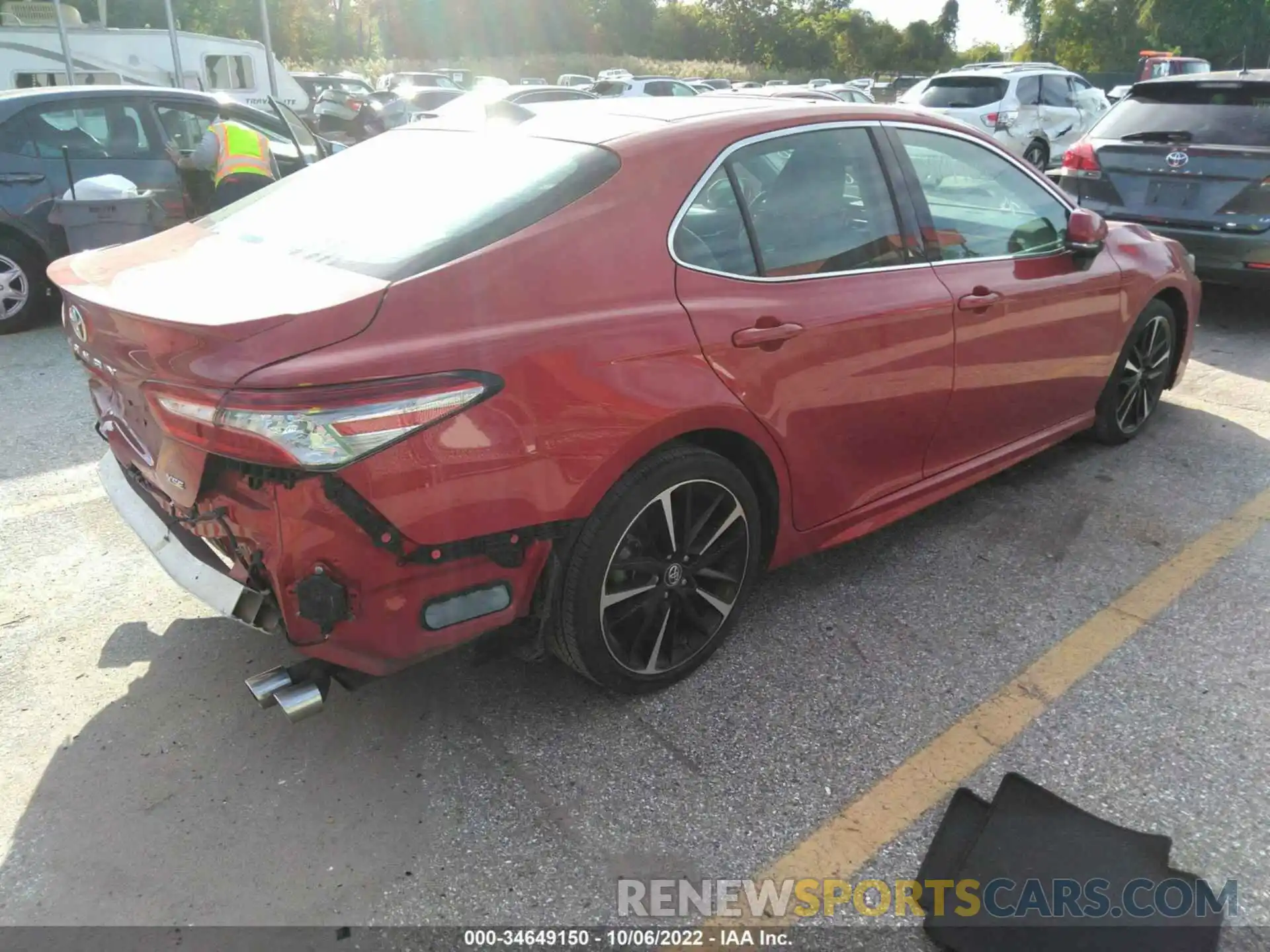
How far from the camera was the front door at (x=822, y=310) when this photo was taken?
2734 millimetres

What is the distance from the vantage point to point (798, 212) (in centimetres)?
301

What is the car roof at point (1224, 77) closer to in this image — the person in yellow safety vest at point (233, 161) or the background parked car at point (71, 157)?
the person in yellow safety vest at point (233, 161)

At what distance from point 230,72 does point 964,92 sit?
516 inches

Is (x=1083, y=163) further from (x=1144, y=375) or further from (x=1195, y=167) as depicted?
(x=1144, y=375)

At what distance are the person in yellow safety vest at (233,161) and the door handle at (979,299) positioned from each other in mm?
5063

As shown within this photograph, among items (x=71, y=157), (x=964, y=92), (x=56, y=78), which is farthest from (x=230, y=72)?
(x=964, y=92)

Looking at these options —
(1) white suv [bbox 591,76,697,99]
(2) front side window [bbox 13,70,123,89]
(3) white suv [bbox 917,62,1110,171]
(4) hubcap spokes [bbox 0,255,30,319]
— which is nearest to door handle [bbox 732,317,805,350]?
(4) hubcap spokes [bbox 0,255,30,319]

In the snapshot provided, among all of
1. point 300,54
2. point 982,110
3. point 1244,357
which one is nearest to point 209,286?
point 1244,357

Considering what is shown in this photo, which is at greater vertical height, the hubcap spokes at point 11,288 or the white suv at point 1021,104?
the white suv at point 1021,104

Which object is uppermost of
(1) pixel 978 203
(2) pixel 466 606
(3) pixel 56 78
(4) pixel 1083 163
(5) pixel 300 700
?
(1) pixel 978 203

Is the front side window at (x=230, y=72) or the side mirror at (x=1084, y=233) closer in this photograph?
the side mirror at (x=1084, y=233)

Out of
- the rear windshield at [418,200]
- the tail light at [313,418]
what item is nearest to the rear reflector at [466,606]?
the tail light at [313,418]

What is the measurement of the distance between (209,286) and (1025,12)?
249 feet

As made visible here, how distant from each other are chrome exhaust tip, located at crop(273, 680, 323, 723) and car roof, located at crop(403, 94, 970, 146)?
1.64m
